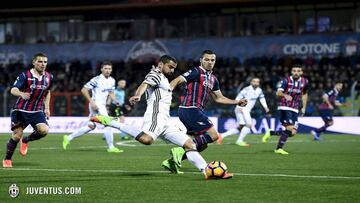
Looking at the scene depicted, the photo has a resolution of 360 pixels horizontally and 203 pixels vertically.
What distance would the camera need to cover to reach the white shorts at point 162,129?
14109 mm

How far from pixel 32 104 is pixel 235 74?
24.7m

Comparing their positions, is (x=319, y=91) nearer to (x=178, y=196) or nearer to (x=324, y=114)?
(x=324, y=114)

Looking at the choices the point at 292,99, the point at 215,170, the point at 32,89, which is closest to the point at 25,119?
the point at 32,89

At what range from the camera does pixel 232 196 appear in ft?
37.4

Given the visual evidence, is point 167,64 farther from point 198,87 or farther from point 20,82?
point 20,82

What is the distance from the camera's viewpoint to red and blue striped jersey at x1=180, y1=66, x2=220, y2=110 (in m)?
16.1

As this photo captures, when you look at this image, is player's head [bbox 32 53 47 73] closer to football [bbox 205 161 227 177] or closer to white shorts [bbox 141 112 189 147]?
white shorts [bbox 141 112 189 147]

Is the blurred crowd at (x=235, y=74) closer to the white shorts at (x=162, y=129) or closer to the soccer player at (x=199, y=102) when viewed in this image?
the soccer player at (x=199, y=102)

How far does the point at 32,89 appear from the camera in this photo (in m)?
16.5

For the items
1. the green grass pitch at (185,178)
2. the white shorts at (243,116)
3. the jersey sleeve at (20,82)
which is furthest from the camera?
the white shorts at (243,116)

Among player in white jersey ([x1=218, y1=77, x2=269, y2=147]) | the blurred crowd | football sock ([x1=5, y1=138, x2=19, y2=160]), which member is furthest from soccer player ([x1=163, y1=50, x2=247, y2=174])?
the blurred crowd

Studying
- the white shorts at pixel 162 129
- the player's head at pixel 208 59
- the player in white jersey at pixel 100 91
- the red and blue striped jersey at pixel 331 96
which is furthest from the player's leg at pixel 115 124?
the red and blue striped jersey at pixel 331 96

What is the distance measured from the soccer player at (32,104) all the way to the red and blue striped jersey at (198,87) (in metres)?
2.88

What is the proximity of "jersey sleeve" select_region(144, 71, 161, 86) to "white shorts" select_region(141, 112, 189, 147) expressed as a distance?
540 millimetres
